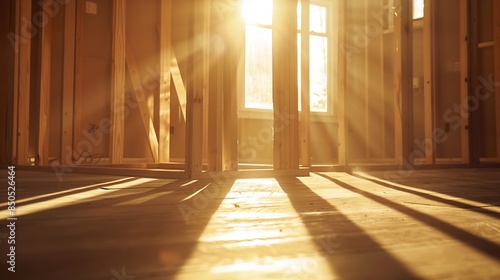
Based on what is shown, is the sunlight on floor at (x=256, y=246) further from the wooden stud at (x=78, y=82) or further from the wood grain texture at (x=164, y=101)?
the wood grain texture at (x=164, y=101)

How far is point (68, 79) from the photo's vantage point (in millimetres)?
3178

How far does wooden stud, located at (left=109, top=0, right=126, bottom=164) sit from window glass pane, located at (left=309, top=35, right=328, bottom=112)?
286cm

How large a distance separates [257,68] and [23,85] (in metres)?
2.98

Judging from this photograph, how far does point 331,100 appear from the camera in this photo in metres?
6.00

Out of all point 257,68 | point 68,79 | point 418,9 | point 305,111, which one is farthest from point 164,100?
point 418,9

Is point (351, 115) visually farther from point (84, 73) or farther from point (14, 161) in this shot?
point (14, 161)

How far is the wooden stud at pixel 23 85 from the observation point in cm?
321

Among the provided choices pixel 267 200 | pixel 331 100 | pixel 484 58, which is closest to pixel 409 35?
pixel 484 58

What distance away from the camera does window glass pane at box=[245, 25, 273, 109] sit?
5.45 m

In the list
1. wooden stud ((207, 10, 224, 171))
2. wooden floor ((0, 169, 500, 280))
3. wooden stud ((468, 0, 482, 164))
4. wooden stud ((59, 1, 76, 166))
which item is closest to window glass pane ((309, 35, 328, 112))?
wooden stud ((468, 0, 482, 164))

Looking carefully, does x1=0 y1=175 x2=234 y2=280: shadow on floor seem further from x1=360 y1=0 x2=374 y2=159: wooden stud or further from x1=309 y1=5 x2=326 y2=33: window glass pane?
x1=309 y1=5 x2=326 y2=33: window glass pane

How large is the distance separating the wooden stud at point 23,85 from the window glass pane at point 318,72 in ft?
12.2

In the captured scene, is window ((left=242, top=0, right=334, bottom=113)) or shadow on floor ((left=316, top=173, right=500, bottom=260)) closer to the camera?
shadow on floor ((left=316, top=173, right=500, bottom=260))

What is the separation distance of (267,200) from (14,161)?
2.61 metres
